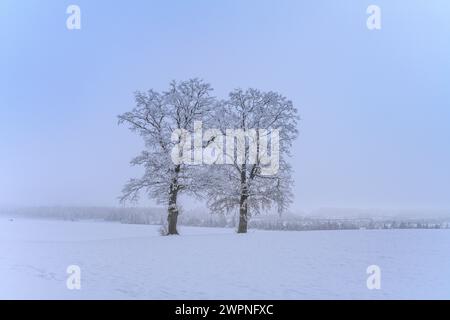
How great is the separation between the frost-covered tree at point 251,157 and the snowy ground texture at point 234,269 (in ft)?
24.2

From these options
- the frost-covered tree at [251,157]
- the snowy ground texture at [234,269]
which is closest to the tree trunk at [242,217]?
the frost-covered tree at [251,157]

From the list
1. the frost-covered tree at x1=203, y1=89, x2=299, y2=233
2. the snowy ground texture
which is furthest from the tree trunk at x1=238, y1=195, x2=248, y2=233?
the snowy ground texture

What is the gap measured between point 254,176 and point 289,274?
52.1 ft

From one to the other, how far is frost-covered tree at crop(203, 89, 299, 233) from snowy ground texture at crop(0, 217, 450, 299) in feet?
24.2

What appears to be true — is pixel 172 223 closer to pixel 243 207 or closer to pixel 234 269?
A: pixel 243 207

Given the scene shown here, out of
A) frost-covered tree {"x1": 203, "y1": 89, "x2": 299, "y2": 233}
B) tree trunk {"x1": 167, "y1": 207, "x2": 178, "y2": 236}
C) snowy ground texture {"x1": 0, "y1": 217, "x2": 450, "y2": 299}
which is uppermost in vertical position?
frost-covered tree {"x1": 203, "y1": 89, "x2": 299, "y2": 233}

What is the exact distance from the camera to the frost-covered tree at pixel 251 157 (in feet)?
100

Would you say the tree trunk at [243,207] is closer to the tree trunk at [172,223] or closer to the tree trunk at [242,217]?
the tree trunk at [242,217]

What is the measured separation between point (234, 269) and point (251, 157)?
47.9ft

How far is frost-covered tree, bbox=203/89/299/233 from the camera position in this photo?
100 feet

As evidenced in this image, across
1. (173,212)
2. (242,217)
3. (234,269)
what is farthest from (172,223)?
(234,269)

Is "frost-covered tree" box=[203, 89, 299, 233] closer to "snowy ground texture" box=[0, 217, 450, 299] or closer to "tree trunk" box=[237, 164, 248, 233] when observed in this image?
"tree trunk" box=[237, 164, 248, 233]

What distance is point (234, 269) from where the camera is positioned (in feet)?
54.3
